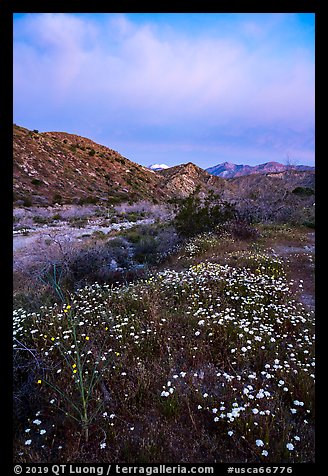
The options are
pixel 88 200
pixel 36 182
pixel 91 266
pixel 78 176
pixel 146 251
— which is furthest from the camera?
pixel 78 176

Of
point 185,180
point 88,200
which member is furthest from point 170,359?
point 185,180

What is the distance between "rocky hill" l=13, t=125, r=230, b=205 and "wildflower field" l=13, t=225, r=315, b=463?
77.2 ft

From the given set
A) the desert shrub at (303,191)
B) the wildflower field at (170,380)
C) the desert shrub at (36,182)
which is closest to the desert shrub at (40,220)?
the desert shrub at (36,182)

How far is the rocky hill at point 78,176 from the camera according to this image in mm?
31719

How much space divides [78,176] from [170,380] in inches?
1620

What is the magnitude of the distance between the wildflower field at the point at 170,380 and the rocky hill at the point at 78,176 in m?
23.5

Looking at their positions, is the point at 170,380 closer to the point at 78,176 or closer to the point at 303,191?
the point at 303,191

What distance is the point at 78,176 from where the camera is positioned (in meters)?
40.9

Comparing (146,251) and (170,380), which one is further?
(146,251)

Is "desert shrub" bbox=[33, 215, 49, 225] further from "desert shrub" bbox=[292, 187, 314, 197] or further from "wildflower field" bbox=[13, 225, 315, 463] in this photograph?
"desert shrub" bbox=[292, 187, 314, 197]

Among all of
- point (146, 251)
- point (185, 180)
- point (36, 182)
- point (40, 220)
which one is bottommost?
point (146, 251)

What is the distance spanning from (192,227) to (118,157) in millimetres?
53953
